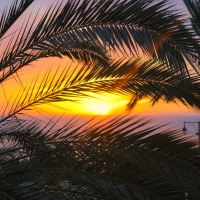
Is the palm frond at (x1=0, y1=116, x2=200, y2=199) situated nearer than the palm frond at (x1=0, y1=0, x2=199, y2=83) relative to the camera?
Yes

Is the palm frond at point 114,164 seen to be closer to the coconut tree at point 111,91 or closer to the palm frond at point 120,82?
the coconut tree at point 111,91

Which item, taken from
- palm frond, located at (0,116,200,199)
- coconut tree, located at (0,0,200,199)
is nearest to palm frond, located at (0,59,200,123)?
coconut tree, located at (0,0,200,199)

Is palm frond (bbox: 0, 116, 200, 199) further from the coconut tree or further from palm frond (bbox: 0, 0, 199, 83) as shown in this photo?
palm frond (bbox: 0, 0, 199, 83)

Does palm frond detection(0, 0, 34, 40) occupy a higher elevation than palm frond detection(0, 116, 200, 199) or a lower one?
higher

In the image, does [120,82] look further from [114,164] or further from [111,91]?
[114,164]

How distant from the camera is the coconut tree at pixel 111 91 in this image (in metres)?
3.57

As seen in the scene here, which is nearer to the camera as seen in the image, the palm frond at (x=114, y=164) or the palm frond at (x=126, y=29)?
the palm frond at (x=114, y=164)

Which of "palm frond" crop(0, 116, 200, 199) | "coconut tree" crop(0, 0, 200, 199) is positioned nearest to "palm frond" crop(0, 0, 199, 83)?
"coconut tree" crop(0, 0, 200, 199)

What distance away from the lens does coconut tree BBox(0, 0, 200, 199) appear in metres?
3.57

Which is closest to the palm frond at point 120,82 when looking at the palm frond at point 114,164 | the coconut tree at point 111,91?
the coconut tree at point 111,91

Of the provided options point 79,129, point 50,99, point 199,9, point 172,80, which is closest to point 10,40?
point 50,99

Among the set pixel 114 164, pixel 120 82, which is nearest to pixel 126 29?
pixel 120 82

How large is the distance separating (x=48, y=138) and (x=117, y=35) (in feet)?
3.77

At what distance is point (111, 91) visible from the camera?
4.50m
